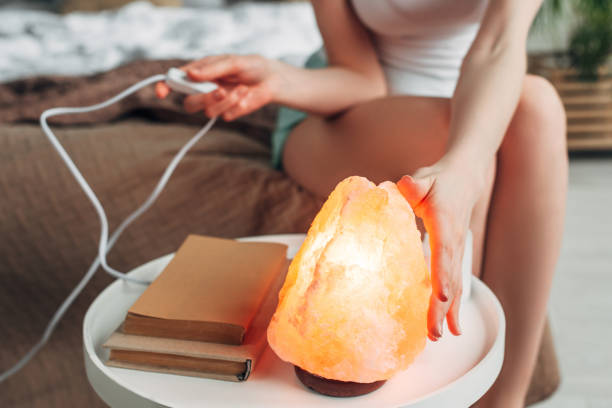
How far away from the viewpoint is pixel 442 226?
52 centimetres

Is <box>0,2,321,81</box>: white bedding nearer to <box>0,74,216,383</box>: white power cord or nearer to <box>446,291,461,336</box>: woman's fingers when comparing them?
<box>0,74,216,383</box>: white power cord

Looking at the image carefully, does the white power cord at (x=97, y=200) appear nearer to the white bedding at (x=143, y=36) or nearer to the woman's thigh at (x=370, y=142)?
the woman's thigh at (x=370, y=142)

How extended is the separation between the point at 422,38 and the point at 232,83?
1.51ft

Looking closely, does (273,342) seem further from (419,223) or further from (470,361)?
(419,223)

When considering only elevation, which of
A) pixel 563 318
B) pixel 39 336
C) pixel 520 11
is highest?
pixel 520 11

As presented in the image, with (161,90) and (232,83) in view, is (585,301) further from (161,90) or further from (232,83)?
(161,90)

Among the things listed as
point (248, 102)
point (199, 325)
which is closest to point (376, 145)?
point (248, 102)

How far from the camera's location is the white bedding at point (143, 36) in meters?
1.81

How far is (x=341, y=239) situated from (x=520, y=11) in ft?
1.68

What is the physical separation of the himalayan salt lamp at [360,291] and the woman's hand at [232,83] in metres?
0.37

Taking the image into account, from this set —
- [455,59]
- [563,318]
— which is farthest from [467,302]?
[563,318]

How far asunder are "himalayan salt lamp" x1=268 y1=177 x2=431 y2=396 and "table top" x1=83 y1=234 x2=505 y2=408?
3 cm

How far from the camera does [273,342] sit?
498 millimetres

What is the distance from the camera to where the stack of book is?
0.53 m
